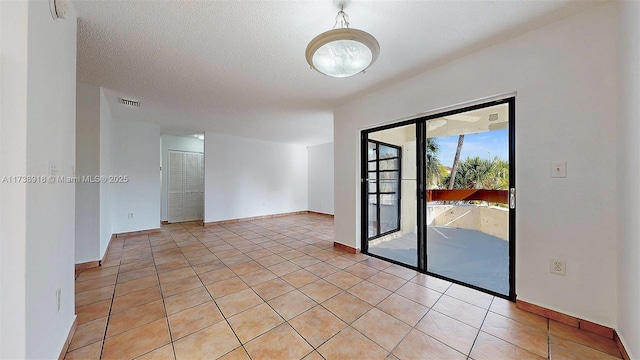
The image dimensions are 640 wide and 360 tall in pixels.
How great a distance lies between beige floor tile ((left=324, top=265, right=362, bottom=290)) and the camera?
2456 mm

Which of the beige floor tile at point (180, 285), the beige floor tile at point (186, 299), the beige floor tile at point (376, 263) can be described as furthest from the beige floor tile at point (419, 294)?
the beige floor tile at point (180, 285)

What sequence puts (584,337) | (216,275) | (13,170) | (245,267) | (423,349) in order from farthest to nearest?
(245,267) → (216,275) → (584,337) → (423,349) → (13,170)

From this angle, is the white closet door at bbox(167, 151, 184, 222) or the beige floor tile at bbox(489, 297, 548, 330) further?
the white closet door at bbox(167, 151, 184, 222)

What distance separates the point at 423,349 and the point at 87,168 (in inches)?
169

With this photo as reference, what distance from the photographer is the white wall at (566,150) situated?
5.36 ft

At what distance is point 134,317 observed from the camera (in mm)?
1882

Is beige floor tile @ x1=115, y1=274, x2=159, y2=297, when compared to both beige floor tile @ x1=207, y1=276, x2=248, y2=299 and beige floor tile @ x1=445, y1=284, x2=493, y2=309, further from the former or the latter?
beige floor tile @ x1=445, y1=284, x2=493, y2=309

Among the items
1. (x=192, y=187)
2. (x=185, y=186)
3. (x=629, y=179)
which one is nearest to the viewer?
(x=629, y=179)

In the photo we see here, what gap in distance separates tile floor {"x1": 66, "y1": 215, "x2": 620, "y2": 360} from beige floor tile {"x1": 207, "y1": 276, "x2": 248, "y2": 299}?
1 cm

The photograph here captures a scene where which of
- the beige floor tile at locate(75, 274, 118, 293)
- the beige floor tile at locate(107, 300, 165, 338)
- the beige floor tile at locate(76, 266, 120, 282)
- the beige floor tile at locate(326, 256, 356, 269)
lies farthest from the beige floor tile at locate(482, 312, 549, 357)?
the beige floor tile at locate(76, 266, 120, 282)

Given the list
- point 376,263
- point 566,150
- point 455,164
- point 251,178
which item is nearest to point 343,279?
point 376,263

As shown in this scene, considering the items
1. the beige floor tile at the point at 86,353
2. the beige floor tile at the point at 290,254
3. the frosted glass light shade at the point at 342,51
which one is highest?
the frosted glass light shade at the point at 342,51

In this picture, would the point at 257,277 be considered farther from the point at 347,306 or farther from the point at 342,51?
the point at 342,51

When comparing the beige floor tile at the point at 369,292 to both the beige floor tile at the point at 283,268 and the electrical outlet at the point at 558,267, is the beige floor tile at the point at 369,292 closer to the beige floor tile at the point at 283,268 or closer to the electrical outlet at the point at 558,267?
the beige floor tile at the point at 283,268
